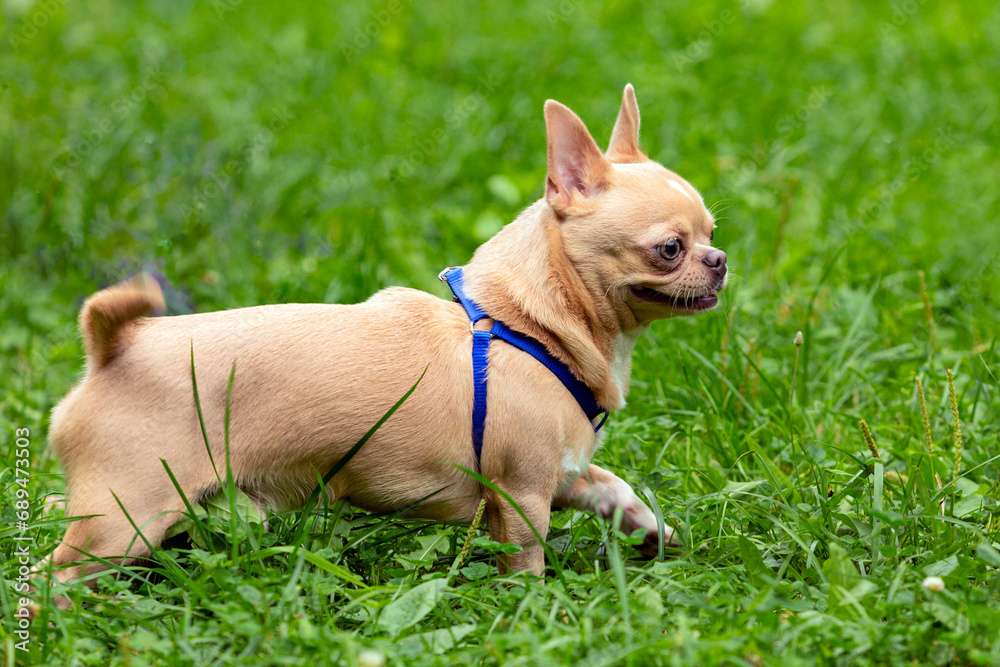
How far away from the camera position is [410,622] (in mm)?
2459

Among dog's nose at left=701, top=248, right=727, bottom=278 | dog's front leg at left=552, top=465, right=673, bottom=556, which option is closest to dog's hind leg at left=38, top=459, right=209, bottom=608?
dog's front leg at left=552, top=465, right=673, bottom=556

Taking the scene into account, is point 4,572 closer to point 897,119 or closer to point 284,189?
point 284,189

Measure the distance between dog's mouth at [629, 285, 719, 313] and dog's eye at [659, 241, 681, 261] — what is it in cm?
11

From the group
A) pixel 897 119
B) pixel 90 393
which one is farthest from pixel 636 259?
pixel 897 119

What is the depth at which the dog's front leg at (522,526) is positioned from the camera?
110 inches

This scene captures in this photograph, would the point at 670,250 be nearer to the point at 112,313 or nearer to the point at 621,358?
the point at 621,358

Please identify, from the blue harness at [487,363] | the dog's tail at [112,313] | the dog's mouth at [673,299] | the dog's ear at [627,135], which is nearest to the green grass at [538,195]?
the dog's tail at [112,313]

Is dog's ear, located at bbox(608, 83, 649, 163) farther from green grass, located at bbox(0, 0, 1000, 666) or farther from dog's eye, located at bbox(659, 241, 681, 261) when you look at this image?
green grass, located at bbox(0, 0, 1000, 666)

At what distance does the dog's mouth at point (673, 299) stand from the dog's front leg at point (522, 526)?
684 mm

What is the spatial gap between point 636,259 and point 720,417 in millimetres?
1117

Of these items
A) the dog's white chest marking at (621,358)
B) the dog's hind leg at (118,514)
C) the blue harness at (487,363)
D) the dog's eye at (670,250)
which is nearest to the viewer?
the dog's hind leg at (118,514)

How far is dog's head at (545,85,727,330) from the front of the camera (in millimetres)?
2906

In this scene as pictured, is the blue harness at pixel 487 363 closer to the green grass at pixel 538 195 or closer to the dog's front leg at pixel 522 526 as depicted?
the dog's front leg at pixel 522 526

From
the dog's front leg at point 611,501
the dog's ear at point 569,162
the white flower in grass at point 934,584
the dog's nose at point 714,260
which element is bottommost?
the dog's front leg at point 611,501
